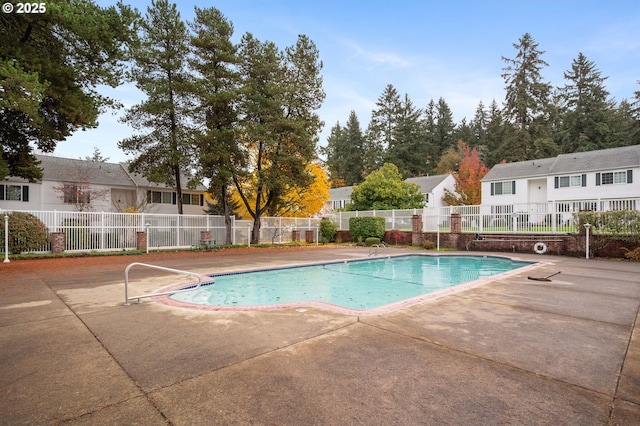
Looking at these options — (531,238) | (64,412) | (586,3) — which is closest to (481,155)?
(531,238)

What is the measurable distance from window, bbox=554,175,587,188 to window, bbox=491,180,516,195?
10.6ft

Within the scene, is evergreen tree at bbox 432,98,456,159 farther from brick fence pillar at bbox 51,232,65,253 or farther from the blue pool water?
brick fence pillar at bbox 51,232,65,253

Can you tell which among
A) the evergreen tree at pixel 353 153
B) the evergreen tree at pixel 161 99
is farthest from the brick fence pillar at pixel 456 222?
the evergreen tree at pixel 353 153

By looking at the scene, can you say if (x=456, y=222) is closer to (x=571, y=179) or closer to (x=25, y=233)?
(x=571, y=179)

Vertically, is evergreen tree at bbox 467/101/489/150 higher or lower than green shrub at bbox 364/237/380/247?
higher

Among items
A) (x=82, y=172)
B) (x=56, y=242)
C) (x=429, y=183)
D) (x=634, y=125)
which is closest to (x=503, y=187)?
(x=429, y=183)

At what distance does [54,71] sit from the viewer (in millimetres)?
10320

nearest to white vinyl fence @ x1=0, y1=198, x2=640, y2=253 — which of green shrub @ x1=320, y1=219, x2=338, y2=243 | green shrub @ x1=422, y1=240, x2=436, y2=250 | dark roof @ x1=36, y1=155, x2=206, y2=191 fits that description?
green shrub @ x1=422, y1=240, x2=436, y2=250

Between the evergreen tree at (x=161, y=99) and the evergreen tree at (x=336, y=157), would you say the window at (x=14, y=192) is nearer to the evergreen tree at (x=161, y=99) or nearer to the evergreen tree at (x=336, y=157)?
the evergreen tree at (x=161, y=99)

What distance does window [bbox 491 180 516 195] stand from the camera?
29250 mm

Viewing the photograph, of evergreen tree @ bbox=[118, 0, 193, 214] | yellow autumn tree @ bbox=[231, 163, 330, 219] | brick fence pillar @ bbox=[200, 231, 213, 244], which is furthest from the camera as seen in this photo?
yellow autumn tree @ bbox=[231, 163, 330, 219]

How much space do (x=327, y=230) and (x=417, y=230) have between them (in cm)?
712

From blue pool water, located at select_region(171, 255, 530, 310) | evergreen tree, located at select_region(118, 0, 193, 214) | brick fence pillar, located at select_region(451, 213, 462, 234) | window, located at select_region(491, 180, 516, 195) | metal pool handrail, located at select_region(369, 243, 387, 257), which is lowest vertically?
blue pool water, located at select_region(171, 255, 530, 310)

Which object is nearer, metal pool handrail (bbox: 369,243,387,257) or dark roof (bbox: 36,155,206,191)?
metal pool handrail (bbox: 369,243,387,257)
